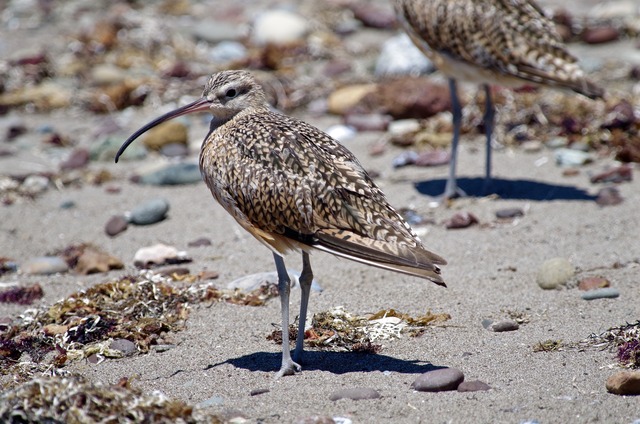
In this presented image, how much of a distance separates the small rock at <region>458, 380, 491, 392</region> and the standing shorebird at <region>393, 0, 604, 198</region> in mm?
4226

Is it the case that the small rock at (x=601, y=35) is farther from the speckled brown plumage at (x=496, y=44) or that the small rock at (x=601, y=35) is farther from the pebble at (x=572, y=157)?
the speckled brown plumage at (x=496, y=44)

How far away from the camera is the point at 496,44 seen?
30.3ft

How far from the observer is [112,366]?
19.5ft

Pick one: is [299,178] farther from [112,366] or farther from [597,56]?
[597,56]

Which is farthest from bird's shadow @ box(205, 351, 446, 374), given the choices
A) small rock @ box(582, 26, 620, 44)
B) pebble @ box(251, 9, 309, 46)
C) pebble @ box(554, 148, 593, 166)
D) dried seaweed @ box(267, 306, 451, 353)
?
small rock @ box(582, 26, 620, 44)

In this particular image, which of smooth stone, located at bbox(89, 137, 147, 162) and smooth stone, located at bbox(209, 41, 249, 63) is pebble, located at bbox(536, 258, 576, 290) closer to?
smooth stone, located at bbox(89, 137, 147, 162)

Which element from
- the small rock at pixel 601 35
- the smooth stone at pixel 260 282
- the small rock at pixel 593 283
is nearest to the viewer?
the small rock at pixel 593 283

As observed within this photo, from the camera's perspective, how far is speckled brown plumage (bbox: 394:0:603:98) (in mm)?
9148

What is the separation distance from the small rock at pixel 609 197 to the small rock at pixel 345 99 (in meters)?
3.80

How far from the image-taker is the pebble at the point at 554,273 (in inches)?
275

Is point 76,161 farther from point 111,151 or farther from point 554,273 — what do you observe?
point 554,273

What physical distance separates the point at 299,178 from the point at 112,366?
1783 mm

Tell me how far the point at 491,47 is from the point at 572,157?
1762 mm

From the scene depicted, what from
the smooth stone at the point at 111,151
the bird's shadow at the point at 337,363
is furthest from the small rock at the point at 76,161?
the bird's shadow at the point at 337,363
